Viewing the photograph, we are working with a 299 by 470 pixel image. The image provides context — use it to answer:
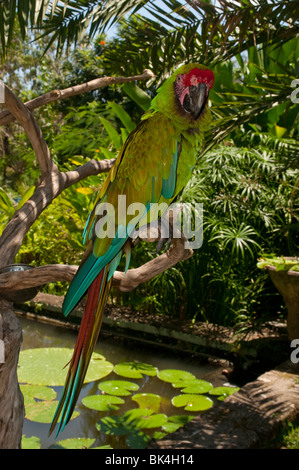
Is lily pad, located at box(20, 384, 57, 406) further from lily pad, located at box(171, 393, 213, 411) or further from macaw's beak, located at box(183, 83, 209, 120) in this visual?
macaw's beak, located at box(183, 83, 209, 120)

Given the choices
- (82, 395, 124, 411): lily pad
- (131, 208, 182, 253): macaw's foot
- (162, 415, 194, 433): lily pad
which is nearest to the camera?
(131, 208, 182, 253): macaw's foot

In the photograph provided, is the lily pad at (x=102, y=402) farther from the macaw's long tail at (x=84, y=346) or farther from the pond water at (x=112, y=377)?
the macaw's long tail at (x=84, y=346)

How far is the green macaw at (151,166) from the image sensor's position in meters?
0.92

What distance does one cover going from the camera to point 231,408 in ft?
6.78

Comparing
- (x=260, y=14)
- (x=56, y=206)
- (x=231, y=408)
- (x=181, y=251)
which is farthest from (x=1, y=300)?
(x=56, y=206)

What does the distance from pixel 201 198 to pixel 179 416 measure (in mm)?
1683

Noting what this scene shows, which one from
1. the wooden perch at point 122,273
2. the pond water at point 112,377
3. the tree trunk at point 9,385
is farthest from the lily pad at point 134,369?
the wooden perch at point 122,273

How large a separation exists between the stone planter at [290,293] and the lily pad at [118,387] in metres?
1.07

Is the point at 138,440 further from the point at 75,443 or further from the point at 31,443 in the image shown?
the point at 31,443

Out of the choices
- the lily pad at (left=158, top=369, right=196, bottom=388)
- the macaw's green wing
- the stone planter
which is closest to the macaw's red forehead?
the macaw's green wing

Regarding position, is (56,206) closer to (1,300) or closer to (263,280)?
(263,280)

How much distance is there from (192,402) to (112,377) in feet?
1.98

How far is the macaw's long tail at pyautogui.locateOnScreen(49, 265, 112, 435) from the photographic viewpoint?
0.77m

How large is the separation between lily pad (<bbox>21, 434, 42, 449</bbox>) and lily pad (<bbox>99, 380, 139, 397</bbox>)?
0.58 metres
